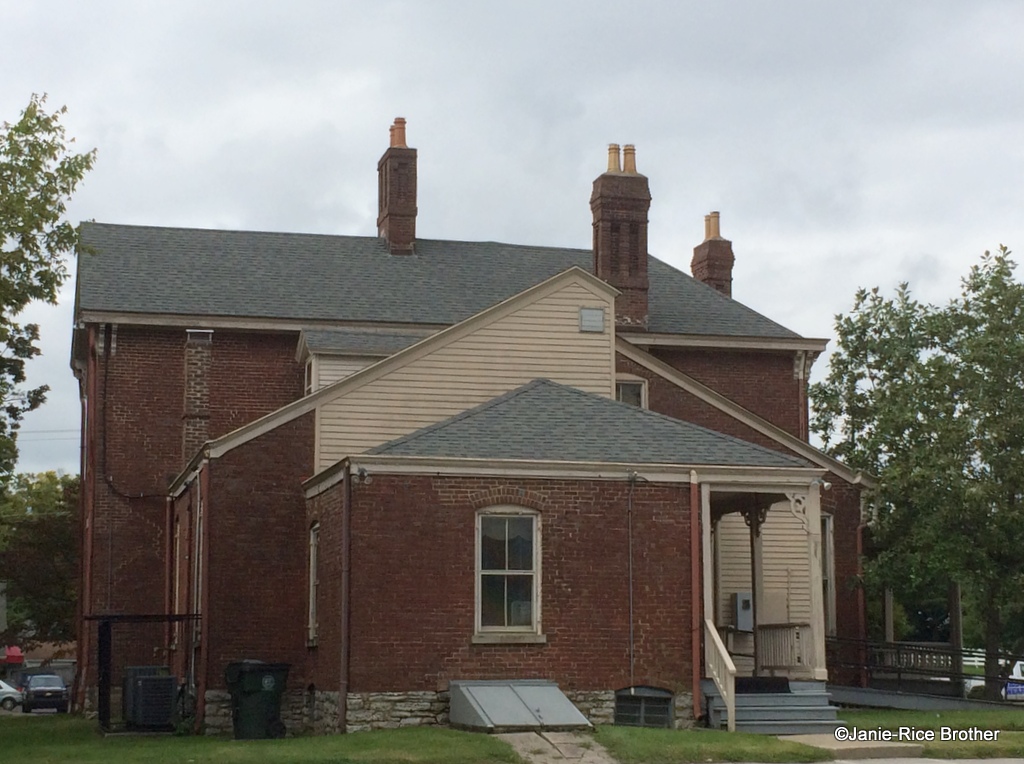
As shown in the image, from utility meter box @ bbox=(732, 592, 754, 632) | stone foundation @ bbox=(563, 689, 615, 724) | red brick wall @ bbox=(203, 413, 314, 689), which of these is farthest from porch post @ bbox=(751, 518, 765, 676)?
red brick wall @ bbox=(203, 413, 314, 689)

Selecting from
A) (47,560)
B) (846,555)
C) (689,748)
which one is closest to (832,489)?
(846,555)

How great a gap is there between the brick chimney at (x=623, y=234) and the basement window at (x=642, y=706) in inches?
458

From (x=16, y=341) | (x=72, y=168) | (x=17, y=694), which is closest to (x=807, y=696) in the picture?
(x=72, y=168)

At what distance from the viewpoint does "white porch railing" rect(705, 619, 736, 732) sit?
69.5 feet

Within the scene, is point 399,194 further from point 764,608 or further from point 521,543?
point 521,543

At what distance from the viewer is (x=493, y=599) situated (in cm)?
2178

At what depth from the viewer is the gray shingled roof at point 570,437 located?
22.0 metres

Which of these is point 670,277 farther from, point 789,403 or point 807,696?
point 807,696

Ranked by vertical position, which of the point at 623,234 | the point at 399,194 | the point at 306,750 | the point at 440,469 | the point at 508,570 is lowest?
the point at 306,750

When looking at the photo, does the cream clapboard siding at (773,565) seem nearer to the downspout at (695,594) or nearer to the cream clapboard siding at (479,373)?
the cream clapboard siding at (479,373)

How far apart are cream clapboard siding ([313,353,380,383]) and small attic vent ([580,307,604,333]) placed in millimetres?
4223

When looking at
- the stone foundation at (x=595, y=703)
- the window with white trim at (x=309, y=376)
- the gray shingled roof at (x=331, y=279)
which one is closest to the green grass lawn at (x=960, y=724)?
the stone foundation at (x=595, y=703)

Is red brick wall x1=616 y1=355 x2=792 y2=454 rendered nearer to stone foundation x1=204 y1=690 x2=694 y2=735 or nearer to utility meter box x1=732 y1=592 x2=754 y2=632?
utility meter box x1=732 y1=592 x2=754 y2=632

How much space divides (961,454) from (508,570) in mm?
12540
